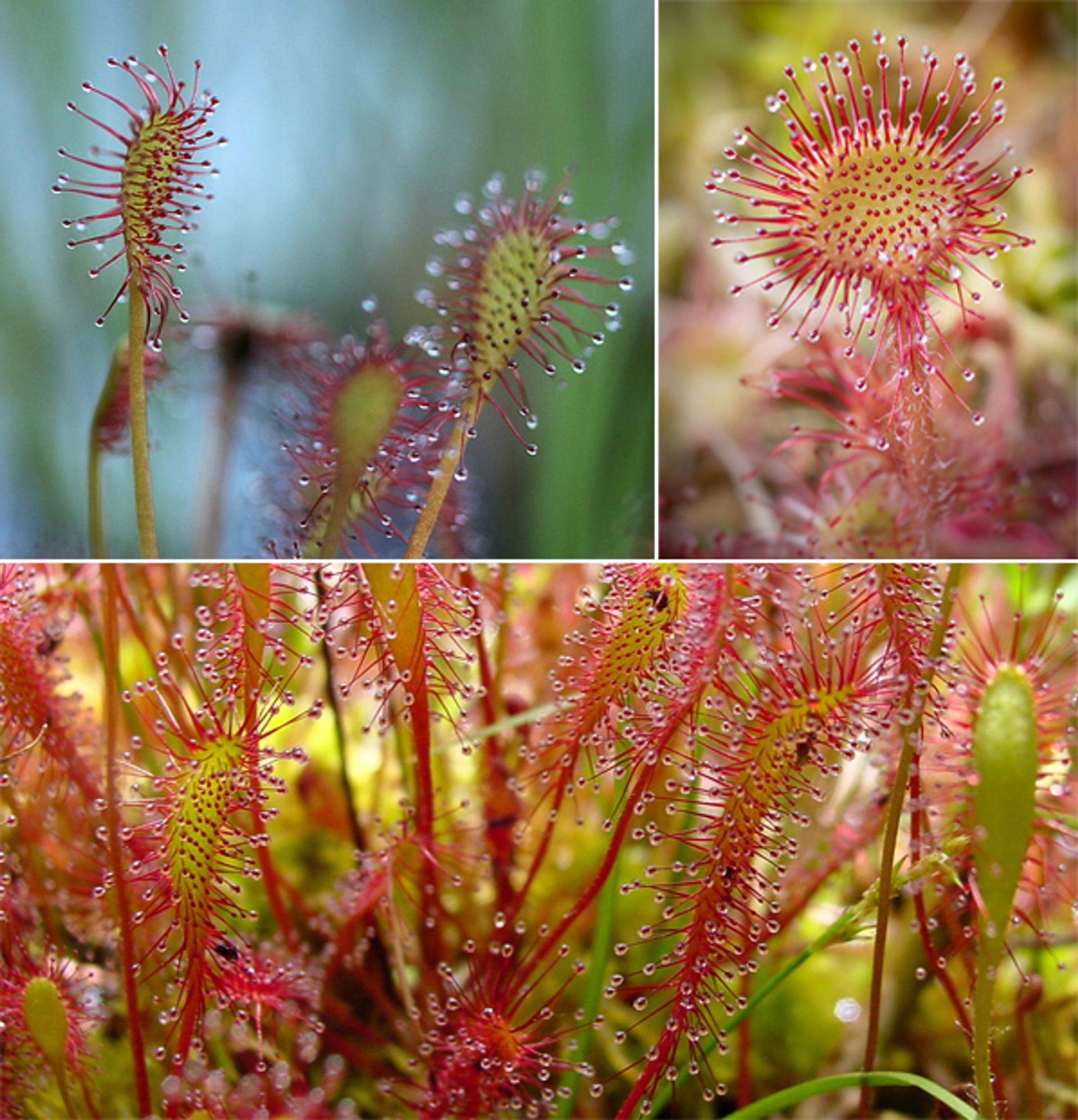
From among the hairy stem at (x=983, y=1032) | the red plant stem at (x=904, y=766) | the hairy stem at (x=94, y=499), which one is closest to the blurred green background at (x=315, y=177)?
the hairy stem at (x=94, y=499)

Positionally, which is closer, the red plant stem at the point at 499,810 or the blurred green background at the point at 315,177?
the blurred green background at the point at 315,177

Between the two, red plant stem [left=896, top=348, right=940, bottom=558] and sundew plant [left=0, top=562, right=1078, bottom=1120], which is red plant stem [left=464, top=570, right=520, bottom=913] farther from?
red plant stem [left=896, top=348, right=940, bottom=558]

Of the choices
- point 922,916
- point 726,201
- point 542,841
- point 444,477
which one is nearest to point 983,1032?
point 922,916

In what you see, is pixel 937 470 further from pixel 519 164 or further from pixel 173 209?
pixel 173 209

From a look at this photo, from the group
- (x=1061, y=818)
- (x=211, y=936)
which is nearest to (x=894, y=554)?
(x=1061, y=818)

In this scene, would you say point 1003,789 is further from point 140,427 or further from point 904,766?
point 140,427

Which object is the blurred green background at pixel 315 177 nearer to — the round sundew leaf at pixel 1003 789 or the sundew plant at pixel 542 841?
the sundew plant at pixel 542 841
